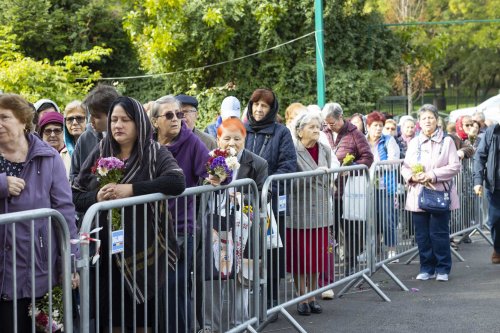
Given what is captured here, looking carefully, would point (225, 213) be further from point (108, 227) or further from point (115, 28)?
point (115, 28)

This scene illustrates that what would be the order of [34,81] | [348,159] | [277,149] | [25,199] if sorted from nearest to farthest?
[25,199], [277,149], [348,159], [34,81]

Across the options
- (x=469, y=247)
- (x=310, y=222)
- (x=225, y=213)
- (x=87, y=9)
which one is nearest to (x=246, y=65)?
(x=87, y=9)

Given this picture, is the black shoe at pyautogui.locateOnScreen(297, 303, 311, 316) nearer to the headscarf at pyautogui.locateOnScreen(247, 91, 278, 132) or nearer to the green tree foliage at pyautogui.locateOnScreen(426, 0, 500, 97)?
the headscarf at pyautogui.locateOnScreen(247, 91, 278, 132)

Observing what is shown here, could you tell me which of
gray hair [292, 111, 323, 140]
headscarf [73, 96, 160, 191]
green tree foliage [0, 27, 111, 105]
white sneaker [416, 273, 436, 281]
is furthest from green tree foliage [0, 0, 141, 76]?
headscarf [73, 96, 160, 191]

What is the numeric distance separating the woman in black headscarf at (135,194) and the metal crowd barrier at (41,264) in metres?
0.48

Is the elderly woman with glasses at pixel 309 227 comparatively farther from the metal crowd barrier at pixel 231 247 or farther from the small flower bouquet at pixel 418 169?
the small flower bouquet at pixel 418 169

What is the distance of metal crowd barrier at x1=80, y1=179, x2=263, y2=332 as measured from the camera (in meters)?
5.39

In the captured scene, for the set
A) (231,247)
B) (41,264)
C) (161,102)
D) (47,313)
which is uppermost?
(161,102)

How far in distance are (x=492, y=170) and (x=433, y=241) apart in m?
1.67

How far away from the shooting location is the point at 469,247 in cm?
1375

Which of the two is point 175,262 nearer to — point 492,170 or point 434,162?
point 434,162

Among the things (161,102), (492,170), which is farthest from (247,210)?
(492,170)

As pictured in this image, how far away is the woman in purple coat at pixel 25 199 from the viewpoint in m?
4.81

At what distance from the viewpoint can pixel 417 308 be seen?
30.1 feet
